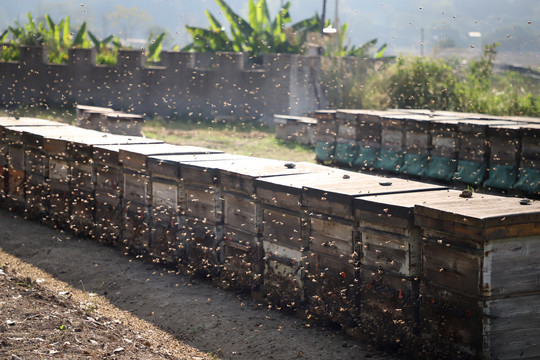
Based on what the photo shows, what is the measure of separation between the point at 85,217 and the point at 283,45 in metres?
16.6

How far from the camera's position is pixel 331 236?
6.28 metres

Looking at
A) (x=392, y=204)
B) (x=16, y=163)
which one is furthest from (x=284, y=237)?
(x=16, y=163)

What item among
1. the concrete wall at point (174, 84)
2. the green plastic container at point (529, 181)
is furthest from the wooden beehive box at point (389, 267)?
the concrete wall at point (174, 84)

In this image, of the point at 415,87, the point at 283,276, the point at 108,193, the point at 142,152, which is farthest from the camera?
the point at 415,87

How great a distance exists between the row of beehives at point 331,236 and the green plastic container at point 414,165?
5925mm

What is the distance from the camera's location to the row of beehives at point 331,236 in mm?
5262

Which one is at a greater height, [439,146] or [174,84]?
[174,84]

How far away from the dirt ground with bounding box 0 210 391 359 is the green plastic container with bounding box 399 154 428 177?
22.0ft

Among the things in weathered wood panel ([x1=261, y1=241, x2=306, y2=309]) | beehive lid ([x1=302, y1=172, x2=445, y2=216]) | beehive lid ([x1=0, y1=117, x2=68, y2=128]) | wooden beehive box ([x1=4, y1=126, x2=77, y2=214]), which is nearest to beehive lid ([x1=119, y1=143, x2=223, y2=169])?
wooden beehive box ([x1=4, y1=126, x2=77, y2=214])

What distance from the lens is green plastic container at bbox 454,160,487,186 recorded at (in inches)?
501

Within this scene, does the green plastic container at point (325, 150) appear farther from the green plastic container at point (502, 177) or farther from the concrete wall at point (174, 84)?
the concrete wall at point (174, 84)

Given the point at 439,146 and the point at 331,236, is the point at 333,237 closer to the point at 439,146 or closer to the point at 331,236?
the point at 331,236

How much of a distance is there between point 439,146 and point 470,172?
80 centimetres

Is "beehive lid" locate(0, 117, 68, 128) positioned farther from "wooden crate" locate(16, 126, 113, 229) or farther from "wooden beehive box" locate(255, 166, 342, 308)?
"wooden beehive box" locate(255, 166, 342, 308)
